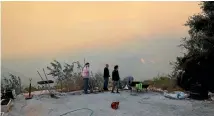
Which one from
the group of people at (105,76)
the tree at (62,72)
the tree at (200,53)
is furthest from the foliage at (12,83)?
the tree at (200,53)

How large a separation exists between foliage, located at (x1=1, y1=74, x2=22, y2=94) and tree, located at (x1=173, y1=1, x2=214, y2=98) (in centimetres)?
900

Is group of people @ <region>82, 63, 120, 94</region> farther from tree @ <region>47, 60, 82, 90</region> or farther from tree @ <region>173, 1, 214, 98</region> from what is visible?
tree @ <region>173, 1, 214, 98</region>

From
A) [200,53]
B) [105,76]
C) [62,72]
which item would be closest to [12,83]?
[62,72]

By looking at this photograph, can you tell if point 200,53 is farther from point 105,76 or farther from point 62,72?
point 62,72

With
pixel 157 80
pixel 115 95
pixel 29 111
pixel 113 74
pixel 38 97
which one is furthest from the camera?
pixel 157 80

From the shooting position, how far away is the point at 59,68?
18953 mm

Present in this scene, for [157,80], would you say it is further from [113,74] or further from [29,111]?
[29,111]

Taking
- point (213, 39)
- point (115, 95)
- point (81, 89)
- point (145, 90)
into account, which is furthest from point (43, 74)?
point (213, 39)

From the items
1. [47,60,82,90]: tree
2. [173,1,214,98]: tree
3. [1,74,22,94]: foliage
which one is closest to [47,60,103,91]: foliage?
[47,60,82,90]: tree

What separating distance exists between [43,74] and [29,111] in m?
4.84

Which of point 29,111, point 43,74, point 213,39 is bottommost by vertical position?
point 29,111

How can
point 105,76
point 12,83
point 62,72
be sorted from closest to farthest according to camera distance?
point 12,83
point 105,76
point 62,72

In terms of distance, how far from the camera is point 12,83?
57.1ft

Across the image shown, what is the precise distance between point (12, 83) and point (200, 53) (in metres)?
10.1
